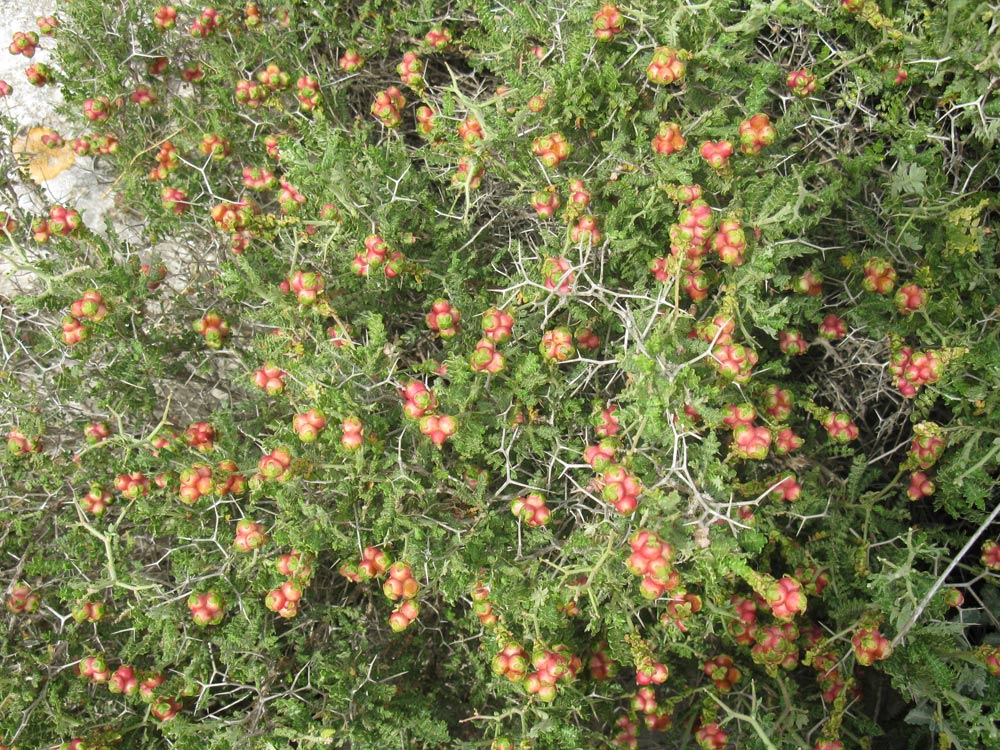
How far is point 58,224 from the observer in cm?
291

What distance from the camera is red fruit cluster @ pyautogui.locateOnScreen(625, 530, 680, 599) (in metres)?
2.02

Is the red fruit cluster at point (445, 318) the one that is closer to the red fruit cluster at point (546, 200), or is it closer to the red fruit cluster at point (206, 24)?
the red fruit cluster at point (546, 200)

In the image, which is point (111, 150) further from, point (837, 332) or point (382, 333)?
point (837, 332)

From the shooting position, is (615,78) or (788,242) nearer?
(788,242)

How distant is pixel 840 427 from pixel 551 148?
142cm

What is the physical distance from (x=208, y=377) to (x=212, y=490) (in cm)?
99

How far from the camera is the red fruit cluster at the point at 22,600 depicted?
2.93m

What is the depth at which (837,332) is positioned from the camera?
282 cm

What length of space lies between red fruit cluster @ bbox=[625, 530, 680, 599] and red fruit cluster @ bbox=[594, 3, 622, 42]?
166 cm

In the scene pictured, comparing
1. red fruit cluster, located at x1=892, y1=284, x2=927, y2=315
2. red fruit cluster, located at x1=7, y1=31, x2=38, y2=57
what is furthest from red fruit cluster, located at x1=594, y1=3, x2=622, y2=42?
red fruit cluster, located at x1=7, y1=31, x2=38, y2=57

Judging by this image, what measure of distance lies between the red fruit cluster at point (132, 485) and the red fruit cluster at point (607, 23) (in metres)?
2.30

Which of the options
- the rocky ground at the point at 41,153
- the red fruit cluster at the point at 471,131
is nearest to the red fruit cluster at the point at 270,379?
the red fruit cluster at the point at 471,131

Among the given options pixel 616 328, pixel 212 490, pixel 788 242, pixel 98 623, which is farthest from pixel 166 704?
pixel 788 242

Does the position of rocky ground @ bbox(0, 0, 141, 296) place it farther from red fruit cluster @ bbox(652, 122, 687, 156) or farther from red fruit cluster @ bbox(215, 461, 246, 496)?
red fruit cluster @ bbox(652, 122, 687, 156)
